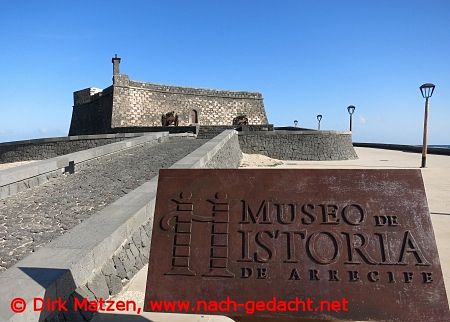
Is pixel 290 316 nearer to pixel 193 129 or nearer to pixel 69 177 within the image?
pixel 69 177

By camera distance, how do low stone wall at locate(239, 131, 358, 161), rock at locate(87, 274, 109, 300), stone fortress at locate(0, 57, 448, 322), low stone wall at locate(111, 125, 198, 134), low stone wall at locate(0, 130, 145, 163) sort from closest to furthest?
stone fortress at locate(0, 57, 448, 322), rock at locate(87, 274, 109, 300), low stone wall at locate(0, 130, 145, 163), low stone wall at locate(239, 131, 358, 161), low stone wall at locate(111, 125, 198, 134)

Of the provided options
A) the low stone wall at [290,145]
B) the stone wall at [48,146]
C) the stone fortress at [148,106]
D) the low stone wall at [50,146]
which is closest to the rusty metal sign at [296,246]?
the low stone wall at [50,146]

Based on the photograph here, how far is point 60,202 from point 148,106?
2475cm

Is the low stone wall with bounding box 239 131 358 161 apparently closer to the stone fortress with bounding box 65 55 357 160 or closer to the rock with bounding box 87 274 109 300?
the stone fortress with bounding box 65 55 357 160

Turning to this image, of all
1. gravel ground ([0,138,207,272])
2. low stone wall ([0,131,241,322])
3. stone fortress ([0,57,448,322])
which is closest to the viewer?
low stone wall ([0,131,241,322])

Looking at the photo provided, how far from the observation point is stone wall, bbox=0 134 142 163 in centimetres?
1742

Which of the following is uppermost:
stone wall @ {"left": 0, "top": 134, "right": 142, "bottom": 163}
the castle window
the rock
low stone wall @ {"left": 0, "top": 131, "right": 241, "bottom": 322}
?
the castle window

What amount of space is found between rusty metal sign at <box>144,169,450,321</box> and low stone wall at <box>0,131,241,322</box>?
0.74m

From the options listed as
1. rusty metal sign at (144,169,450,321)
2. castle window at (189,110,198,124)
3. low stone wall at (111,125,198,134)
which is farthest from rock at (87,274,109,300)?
castle window at (189,110,198,124)

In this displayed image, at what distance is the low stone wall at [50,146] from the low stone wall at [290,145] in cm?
656

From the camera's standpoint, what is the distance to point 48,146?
1867 centimetres

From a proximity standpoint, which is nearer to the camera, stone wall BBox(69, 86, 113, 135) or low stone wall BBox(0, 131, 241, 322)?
low stone wall BBox(0, 131, 241, 322)

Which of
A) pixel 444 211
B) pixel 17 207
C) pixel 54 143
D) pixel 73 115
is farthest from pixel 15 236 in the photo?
pixel 73 115

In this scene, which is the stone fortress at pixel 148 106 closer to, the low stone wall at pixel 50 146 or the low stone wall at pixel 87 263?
the low stone wall at pixel 50 146
